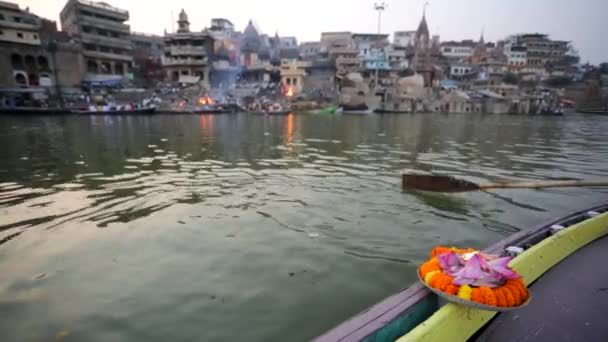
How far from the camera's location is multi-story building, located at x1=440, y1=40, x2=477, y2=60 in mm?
87688

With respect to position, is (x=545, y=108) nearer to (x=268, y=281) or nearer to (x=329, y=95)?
(x=329, y=95)

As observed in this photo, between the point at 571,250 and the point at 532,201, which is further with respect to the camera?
the point at 532,201

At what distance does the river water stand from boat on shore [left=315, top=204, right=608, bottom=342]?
4.74ft

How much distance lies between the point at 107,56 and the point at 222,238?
63.9 metres

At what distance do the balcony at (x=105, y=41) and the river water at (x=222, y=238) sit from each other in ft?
173

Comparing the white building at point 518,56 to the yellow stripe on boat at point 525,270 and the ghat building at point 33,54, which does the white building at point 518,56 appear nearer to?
the ghat building at point 33,54

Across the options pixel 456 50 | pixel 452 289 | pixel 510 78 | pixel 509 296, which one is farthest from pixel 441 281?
pixel 456 50

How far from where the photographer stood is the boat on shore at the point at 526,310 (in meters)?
2.32

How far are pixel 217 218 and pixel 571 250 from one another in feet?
19.5

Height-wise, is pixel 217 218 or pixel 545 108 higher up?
pixel 545 108

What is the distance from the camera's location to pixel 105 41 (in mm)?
56312

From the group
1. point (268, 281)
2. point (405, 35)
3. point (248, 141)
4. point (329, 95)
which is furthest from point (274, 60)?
point (268, 281)

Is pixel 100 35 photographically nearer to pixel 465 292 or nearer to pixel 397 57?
pixel 397 57

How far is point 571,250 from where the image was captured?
3.99 meters
